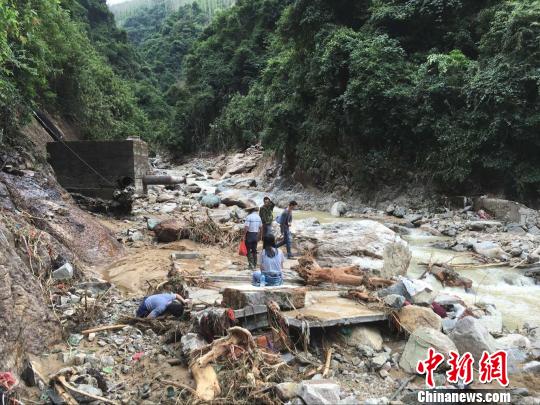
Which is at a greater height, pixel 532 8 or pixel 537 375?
pixel 532 8

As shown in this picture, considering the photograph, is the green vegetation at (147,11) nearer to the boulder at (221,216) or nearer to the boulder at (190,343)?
the boulder at (221,216)

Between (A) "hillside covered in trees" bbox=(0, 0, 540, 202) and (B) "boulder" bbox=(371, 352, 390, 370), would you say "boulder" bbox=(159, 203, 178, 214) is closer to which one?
(A) "hillside covered in trees" bbox=(0, 0, 540, 202)

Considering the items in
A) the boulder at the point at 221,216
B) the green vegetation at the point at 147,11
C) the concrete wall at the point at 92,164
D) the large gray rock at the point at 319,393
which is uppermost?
the green vegetation at the point at 147,11

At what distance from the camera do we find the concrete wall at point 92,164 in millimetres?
15062

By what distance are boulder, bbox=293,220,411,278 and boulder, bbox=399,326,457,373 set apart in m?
3.16

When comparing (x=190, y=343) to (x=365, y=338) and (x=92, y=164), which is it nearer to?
(x=365, y=338)

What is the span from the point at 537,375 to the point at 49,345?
5489 millimetres

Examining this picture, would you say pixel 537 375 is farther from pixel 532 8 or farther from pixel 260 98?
pixel 260 98

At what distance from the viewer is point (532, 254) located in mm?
10203

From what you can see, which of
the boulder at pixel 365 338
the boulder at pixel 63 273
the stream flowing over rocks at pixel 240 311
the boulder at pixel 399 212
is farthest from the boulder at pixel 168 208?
the boulder at pixel 365 338

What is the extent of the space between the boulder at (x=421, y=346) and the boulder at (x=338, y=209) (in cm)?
1272

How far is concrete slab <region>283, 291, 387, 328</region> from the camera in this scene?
538 centimetres

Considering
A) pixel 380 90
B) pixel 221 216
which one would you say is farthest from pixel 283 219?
pixel 380 90

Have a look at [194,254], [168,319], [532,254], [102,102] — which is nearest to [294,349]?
[168,319]
